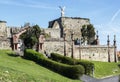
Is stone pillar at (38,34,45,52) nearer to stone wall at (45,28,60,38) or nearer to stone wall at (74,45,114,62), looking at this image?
stone wall at (74,45,114,62)

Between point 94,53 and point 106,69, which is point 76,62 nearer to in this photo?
point 106,69

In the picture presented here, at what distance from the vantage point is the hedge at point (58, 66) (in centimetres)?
4968

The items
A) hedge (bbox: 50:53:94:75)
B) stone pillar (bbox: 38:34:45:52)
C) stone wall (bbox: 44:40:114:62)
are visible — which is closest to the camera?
hedge (bbox: 50:53:94:75)

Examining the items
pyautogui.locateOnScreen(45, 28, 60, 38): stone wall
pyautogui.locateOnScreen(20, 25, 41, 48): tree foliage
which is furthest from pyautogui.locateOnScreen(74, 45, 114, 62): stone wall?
pyautogui.locateOnScreen(20, 25, 41, 48): tree foliage

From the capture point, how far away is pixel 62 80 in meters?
44.9

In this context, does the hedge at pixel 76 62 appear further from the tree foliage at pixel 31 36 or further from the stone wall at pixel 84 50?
the stone wall at pixel 84 50

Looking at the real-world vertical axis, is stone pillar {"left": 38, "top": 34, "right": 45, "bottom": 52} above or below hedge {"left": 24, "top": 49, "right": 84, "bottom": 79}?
above

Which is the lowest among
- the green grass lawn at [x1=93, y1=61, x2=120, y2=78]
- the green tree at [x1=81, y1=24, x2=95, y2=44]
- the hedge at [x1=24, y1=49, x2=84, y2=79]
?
the green grass lawn at [x1=93, y1=61, x2=120, y2=78]

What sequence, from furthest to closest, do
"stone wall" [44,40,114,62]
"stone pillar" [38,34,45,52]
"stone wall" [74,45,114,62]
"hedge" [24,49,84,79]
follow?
1. "stone wall" [74,45,114,62]
2. "stone wall" [44,40,114,62]
3. "stone pillar" [38,34,45,52]
4. "hedge" [24,49,84,79]

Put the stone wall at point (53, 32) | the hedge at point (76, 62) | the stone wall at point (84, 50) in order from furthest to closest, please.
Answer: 1. the stone wall at point (53, 32)
2. the stone wall at point (84, 50)
3. the hedge at point (76, 62)

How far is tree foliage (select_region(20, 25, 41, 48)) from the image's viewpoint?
6112cm

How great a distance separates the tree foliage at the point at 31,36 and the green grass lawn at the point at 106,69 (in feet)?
34.2

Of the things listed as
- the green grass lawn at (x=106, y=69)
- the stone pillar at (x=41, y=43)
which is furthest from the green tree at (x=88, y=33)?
the stone pillar at (x=41, y=43)

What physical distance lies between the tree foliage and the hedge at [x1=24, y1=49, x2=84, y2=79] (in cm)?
431
